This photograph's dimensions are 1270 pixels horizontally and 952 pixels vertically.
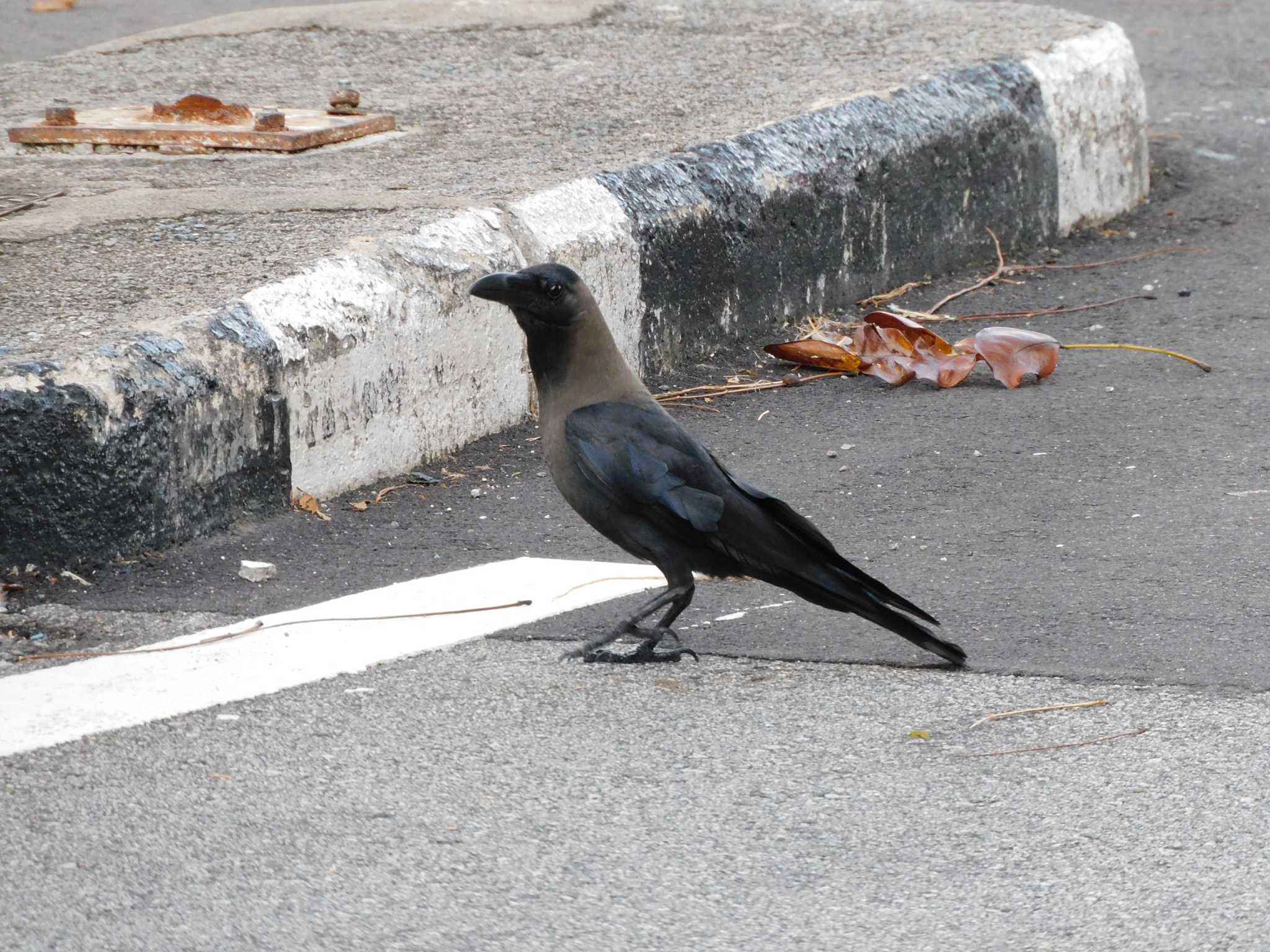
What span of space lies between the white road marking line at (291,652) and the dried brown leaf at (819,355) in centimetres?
163

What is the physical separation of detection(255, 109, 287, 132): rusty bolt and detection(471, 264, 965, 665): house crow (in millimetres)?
2599

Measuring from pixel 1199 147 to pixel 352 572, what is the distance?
5.78 metres

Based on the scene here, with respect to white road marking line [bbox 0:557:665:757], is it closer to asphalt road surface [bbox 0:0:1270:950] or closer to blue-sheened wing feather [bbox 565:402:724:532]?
asphalt road surface [bbox 0:0:1270:950]

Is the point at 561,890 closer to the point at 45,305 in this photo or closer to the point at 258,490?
the point at 258,490

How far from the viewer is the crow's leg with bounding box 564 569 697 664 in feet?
9.77

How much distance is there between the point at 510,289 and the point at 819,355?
2.06m

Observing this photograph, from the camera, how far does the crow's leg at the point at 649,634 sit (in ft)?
9.77

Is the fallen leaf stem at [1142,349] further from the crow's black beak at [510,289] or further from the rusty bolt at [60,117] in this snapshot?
the rusty bolt at [60,117]

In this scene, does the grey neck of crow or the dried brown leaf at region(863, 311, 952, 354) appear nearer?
the grey neck of crow

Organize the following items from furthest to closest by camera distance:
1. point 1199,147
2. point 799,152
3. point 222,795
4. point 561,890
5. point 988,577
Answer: point 1199,147 → point 799,152 → point 988,577 → point 222,795 → point 561,890

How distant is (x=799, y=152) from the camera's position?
5418 mm

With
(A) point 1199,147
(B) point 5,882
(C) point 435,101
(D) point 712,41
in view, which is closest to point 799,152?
(C) point 435,101

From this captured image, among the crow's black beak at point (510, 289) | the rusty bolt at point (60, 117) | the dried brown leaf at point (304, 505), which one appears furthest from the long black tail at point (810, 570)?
the rusty bolt at point (60, 117)

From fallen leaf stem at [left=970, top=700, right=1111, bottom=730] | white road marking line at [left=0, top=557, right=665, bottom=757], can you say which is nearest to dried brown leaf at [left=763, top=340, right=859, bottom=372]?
white road marking line at [left=0, top=557, right=665, bottom=757]
